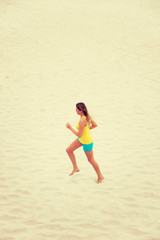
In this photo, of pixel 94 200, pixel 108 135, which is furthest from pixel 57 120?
pixel 94 200

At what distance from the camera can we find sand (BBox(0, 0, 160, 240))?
162 inches

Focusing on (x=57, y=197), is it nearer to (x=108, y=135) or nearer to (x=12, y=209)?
(x=12, y=209)

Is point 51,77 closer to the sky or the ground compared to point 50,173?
closer to the sky

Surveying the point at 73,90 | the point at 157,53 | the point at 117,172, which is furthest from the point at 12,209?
the point at 157,53

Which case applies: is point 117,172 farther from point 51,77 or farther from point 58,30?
point 58,30

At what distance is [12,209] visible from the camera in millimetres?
4320

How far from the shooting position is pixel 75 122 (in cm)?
760

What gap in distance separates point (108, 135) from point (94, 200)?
2.73 meters

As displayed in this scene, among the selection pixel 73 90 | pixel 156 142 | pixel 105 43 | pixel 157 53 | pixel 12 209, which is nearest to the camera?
pixel 12 209

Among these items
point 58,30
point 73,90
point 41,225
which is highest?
point 58,30

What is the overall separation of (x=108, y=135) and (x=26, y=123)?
Result: 262 cm

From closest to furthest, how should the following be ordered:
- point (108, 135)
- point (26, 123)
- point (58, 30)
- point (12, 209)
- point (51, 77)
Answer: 1. point (12, 209)
2. point (108, 135)
3. point (26, 123)
4. point (51, 77)
5. point (58, 30)

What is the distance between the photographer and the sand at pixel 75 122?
4121 millimetres

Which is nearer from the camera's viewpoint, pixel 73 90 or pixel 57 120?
pixel 57 120
